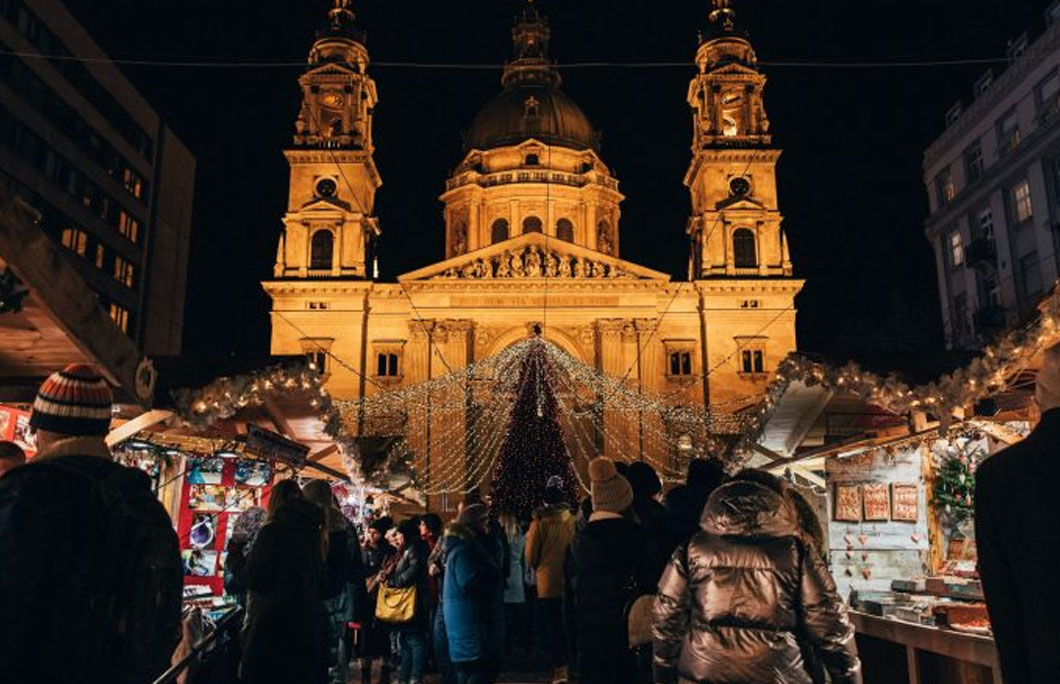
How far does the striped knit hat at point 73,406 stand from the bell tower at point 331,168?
36866mm

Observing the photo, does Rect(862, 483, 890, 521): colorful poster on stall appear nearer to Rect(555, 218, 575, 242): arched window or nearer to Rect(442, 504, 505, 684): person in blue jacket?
Rect(442, 504, 505, 684): person in blue jacket

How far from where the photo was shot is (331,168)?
134 feet

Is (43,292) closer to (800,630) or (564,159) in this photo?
(800,630)

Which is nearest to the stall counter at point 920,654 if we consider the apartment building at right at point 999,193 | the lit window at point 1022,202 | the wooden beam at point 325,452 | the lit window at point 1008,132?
the wooden beam at point 325,452

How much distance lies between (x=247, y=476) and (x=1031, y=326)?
8737mm

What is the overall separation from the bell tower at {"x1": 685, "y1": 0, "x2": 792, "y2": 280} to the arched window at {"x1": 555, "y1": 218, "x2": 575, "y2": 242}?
721 cm

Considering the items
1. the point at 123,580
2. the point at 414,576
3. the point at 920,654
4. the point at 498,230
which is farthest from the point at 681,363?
the point at 123,580

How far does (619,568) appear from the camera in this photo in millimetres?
5676

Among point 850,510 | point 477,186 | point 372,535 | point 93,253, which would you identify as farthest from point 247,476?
point 477,186

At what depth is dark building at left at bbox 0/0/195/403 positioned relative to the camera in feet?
109

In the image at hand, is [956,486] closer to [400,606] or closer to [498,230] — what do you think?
[400,606]

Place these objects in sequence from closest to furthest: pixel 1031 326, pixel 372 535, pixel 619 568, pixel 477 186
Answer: pixel 619 568
pixel 1031 326
pixel 372 535
pixel 477 186

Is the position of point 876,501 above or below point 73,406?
below

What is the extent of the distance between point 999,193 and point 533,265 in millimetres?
19173
